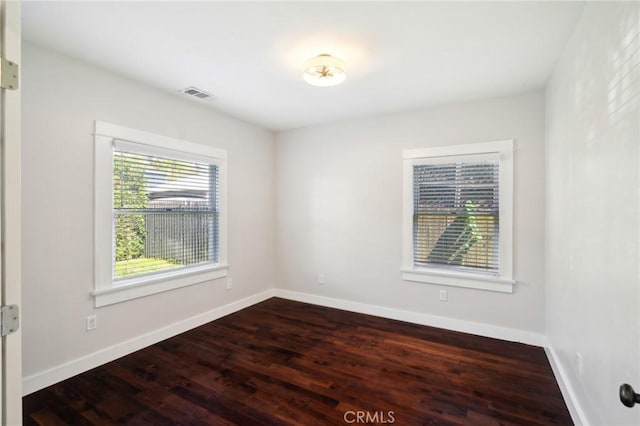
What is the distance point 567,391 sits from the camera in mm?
2109

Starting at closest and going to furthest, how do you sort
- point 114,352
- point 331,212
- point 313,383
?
1. point 313,383
2. point 114,352
3. point 331,212

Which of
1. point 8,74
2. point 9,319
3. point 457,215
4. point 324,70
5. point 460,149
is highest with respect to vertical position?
point 324,70

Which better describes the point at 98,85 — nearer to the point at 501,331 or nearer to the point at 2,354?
the point at 2,354

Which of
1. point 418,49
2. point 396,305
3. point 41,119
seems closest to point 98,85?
point 41,119

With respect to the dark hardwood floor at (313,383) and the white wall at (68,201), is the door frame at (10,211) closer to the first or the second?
the dark hardwood floor at (313,383)

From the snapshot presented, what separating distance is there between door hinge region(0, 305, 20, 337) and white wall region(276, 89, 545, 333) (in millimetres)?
3336

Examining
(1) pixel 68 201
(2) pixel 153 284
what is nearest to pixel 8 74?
(1) pixel 68 201

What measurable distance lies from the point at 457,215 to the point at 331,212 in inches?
64.0

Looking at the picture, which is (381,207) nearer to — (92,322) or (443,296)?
(443,296)

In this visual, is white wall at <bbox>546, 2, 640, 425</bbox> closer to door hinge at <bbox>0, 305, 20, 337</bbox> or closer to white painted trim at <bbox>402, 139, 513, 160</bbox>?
white painted trim at <bbox>402, 139, 513, 160</bbox>

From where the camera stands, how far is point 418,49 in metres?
2.29

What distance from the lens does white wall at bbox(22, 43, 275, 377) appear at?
2.21 metres

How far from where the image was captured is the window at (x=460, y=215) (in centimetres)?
315

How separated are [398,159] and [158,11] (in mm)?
2772
